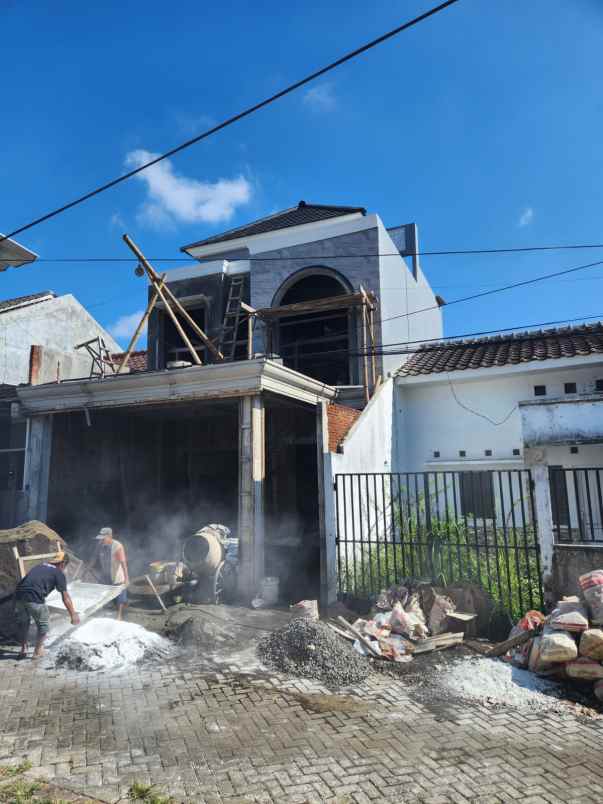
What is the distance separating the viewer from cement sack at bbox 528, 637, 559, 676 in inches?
215

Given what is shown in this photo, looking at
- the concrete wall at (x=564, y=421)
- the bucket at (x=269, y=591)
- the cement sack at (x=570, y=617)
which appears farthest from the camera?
the concrete wall at (x=564, y=421)

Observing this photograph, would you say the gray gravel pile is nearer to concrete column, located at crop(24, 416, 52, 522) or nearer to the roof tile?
concrete column, located at crop(24, 416, 52, 522)

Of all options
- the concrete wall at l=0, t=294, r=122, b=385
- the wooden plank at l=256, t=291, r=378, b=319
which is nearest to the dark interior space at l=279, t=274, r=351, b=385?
the wooden plank at l=256, t=291, r=378, b=319

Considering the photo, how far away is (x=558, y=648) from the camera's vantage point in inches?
209

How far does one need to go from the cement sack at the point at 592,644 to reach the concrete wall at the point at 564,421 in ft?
18.0

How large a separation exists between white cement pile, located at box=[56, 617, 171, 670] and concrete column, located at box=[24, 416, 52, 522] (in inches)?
209

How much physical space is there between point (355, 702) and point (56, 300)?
2073 cm

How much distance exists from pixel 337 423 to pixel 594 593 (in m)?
5.23

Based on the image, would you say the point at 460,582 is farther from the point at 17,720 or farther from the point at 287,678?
the point at 17,720

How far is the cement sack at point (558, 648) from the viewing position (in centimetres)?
529

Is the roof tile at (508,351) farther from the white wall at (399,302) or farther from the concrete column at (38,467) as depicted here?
the concrete column at (38,467)

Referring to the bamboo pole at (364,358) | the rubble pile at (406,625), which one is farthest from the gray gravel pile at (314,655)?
the bamboo pole at (364,358)

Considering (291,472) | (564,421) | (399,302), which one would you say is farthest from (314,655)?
(399,302)

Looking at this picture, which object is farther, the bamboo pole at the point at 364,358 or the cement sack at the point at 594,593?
the bamboo pole at the point at 364,358
